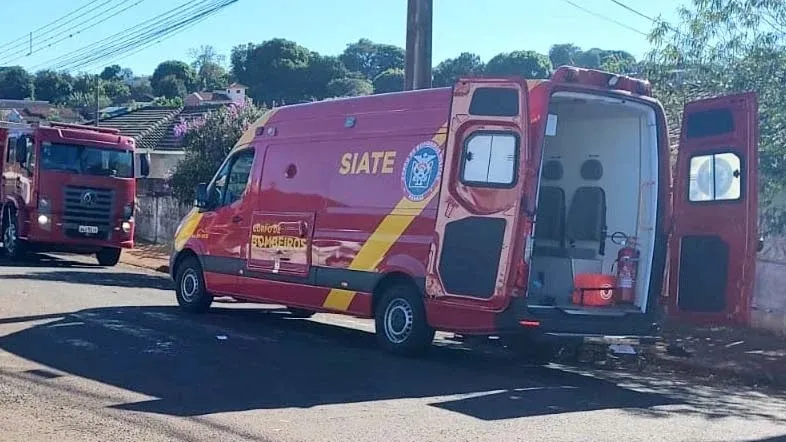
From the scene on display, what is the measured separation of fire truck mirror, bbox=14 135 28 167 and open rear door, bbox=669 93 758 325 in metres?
14.2

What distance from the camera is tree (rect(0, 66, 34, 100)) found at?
289 ft

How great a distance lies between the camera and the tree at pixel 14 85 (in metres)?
87.9

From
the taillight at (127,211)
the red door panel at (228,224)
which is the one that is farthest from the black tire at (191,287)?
the taillight at (127,211)

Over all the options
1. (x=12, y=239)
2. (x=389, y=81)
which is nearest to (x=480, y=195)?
(x=12, y=239)

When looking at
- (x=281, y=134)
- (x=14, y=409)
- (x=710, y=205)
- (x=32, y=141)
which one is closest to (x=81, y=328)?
(x=281, y=134)

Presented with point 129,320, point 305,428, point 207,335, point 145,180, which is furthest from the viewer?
point 145,180

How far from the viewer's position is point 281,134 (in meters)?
13.1

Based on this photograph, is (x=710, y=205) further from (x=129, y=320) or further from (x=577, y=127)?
(x=129, y=320)

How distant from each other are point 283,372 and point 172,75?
7833 cm

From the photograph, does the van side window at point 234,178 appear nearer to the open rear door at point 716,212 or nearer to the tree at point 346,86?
the open rear door at point 716,212

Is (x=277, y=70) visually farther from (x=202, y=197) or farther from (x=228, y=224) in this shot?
(x=228, y=224)

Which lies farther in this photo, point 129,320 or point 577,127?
point 129,320

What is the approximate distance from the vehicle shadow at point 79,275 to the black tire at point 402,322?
25.8 ft

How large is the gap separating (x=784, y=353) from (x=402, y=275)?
4762 millimetres
